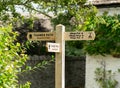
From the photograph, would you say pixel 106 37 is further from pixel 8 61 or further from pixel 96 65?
pixel 8 61

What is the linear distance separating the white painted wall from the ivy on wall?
24cm

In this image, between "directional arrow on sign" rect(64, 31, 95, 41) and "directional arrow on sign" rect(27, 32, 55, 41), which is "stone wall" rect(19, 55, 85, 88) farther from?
"directional arrow on sign" rect(64, 31, 95, 41)

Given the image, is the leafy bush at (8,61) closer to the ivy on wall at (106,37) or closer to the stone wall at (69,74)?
the ivy on wall at (106,37)

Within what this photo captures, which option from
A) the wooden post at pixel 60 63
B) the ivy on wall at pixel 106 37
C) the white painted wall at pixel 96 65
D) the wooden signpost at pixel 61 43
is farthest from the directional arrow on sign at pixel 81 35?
the white painted wall at pixel 96 65

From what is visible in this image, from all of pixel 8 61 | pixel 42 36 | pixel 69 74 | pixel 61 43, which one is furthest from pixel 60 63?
pixel 69 74

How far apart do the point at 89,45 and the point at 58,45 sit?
5014mm

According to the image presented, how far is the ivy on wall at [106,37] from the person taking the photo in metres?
11.5

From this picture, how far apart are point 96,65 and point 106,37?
1080mm

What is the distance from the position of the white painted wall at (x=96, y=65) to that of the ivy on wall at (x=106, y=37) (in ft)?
0.77

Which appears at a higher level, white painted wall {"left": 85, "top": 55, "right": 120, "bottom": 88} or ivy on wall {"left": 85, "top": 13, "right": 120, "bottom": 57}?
ivy on wall {"left": 85, "top": 13, "right": 120, "bottom": 57}

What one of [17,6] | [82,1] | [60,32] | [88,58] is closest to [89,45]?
[88,58]

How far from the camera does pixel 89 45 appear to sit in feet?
39.7

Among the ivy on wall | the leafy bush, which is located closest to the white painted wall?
the ivy on wall

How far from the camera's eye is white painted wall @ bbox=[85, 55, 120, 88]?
38.9 ft
